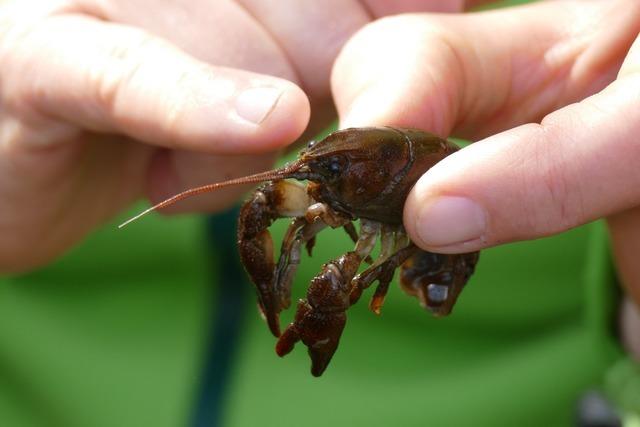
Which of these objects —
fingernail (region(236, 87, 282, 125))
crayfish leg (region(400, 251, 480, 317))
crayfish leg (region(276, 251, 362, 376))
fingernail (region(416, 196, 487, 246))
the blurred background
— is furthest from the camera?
the blurred background

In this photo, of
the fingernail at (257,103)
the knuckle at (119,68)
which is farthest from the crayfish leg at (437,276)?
the knuckle at (119,68)

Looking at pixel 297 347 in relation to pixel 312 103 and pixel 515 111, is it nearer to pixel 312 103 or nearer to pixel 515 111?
pixel 312 103

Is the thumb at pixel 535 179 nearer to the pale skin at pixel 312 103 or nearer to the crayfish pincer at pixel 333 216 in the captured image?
the pale skin at pixel 312 103

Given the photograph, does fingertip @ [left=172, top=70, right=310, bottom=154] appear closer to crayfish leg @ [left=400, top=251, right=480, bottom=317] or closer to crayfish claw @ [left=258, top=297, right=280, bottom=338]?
crayfish claw @ [left=258, top=297, right=280, bottom=338]

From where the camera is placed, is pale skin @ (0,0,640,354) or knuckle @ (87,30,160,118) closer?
pale skin @ (0,0,640,354)

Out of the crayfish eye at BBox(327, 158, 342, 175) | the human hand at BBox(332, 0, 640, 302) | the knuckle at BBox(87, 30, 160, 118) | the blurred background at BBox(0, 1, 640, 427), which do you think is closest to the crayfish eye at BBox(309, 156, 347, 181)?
the crayfish eye at BBox(327, 158, 342, 175)

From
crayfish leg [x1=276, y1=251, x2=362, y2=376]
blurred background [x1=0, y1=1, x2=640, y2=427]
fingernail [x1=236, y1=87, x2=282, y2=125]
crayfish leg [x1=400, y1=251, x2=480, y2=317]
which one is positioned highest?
fingernail [x1=236, y1=87, x2=282, y2=125]

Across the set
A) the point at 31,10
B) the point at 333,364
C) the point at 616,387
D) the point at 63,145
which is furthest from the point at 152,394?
the point at 616,387
